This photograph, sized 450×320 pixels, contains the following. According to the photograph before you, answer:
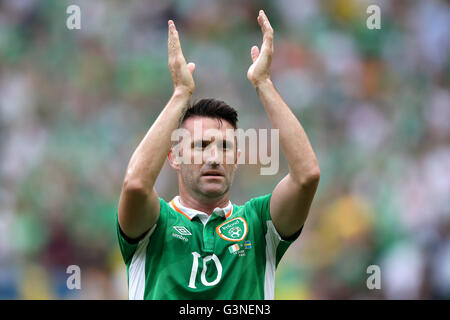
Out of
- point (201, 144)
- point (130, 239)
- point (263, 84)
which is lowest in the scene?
point (130, 239)

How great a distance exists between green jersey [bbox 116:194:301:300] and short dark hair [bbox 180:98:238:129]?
0.58 meters

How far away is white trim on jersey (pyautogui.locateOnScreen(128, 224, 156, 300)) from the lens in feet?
11.0

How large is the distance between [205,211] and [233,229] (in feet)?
0.73

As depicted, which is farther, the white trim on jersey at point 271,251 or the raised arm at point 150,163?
the white trim on jersey at point 271,251

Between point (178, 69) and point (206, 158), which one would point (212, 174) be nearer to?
point (206, 158)

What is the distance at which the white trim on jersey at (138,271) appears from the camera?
3.35 meters

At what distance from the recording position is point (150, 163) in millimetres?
3143

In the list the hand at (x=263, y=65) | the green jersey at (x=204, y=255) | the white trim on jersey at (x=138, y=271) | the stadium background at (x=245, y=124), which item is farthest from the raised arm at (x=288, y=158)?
the stadium background at (x=245, y=124)

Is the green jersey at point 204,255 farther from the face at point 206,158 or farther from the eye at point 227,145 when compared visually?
the eye at point 227,145

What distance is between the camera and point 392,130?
28.6 ft

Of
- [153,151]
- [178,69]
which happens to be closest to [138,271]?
[153,151]

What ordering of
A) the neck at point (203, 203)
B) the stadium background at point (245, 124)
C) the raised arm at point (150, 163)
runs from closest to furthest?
the raised arm at point (150, 163), the neck at point (203, 203), the stadium background at point (245, 124)

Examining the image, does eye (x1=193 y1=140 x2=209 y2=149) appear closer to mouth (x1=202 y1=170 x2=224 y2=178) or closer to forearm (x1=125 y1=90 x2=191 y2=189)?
mouth (x1=202 y1=170 x2=224 y2=178)

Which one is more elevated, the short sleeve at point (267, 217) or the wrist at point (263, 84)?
the wrist at point (263, 84)
